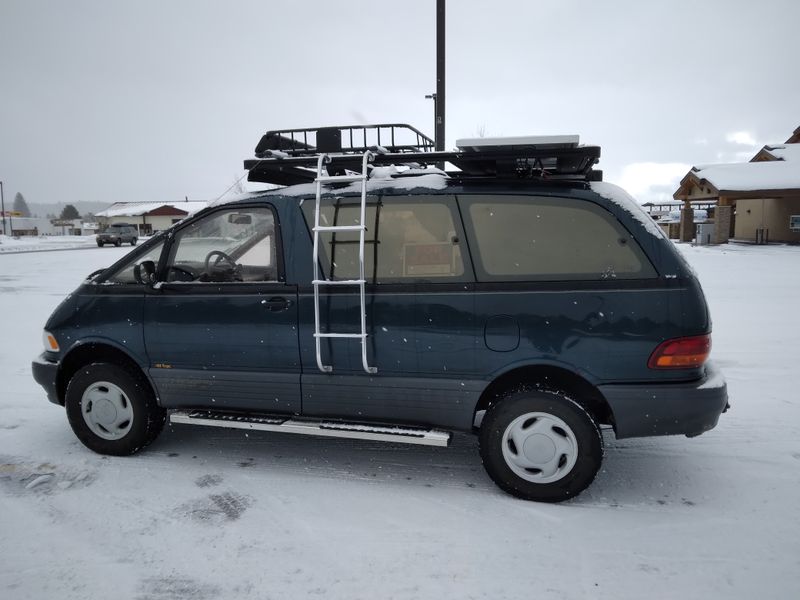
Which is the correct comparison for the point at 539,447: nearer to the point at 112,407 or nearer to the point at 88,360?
the point at 112,407

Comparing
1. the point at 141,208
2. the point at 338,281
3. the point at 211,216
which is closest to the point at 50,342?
the point at 211,216

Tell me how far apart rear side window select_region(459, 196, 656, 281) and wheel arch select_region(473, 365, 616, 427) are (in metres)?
0.56

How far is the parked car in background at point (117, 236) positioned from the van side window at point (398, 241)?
39054mm

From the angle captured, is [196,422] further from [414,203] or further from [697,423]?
[697,423]

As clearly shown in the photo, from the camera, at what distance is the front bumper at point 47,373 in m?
4.16

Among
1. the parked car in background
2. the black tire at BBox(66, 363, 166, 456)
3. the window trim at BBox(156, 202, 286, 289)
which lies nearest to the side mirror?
the window trim at BBox(156, 202, 286, 289)

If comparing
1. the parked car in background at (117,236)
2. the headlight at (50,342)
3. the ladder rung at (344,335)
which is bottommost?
the headlight at (50,342)

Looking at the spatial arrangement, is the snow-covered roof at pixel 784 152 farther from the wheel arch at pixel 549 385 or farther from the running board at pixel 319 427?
the running board at pixel 319 427

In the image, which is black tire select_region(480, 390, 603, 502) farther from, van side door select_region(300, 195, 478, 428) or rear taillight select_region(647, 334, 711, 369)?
rear taillight select_region(647, 334, 711, 369)

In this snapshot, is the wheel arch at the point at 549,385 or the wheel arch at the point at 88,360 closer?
the wheel arch at the point at 549,385

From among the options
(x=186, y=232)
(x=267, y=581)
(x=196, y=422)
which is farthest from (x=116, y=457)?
(x=267, y=581)

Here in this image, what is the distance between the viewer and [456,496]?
138 inches

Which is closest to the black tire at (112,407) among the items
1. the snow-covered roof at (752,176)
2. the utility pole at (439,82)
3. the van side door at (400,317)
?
the van side door at (400,317)

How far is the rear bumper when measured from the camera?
3.24 metres
